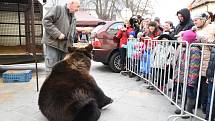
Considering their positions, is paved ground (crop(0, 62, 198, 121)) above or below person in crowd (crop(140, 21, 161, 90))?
below

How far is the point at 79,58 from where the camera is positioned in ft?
15.4

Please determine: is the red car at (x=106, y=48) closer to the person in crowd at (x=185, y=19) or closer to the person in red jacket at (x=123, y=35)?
the person in red jacket at (x=123, y=35)

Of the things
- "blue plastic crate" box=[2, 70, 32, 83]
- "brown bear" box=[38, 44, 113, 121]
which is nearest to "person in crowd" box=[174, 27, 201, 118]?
"brown bear" box=[38, 44, 113, 121]

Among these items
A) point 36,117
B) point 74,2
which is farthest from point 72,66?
point 74,2

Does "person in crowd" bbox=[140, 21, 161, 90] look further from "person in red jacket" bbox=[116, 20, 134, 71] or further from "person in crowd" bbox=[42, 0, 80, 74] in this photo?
"person in crowd" bbox=[42, 0, 80, 74]

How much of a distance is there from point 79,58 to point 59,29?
1199mm

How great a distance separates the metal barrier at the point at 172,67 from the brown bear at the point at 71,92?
141cm

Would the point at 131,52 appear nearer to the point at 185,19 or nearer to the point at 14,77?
the point at 185,19

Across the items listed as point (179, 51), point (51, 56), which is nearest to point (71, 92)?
point (51, 56)

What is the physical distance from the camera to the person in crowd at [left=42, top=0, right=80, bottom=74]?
546 centimetres

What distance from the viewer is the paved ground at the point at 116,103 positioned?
4973 millimetres

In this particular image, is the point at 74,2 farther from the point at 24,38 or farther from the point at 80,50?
the point at 24,38

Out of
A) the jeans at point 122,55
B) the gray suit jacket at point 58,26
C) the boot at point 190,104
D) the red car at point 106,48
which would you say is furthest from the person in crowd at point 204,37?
the red car at point 106,48

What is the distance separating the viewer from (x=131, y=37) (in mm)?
8844
